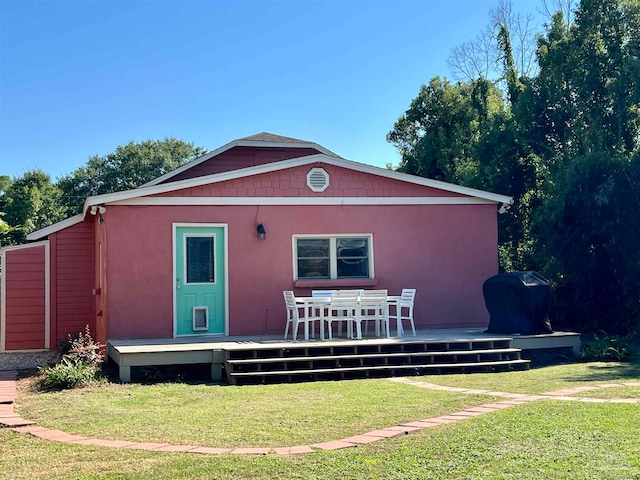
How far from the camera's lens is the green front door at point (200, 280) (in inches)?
460

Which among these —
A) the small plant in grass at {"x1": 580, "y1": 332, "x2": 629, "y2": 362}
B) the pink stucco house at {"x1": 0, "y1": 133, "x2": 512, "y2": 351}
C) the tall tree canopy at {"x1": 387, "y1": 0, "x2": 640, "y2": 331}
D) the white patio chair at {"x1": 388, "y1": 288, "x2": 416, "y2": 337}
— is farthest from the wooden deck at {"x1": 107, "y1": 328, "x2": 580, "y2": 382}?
the tall tree canopy at {"x1": 387, "y1": 0, "x2": 640, "y2": 331}

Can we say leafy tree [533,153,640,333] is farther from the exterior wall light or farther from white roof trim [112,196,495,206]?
the exterior wall light

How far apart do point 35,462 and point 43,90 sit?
1676 cm

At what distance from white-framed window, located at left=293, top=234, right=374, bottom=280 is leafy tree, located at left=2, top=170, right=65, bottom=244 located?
17922mm

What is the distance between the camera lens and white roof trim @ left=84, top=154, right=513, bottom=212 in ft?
36.9

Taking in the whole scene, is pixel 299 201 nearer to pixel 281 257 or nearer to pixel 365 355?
pixel 281 257

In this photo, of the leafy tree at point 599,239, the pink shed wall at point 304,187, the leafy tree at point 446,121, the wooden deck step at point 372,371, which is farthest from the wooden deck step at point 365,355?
the leafy tree at point 446,121

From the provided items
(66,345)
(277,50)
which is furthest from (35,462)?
(277,50)

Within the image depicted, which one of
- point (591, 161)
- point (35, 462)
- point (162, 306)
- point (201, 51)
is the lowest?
point (35, 462)

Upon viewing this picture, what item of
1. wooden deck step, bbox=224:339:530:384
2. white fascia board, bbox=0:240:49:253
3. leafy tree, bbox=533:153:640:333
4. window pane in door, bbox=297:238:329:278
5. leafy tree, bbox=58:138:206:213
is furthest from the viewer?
leafy tree, bbox=58:138:206:213

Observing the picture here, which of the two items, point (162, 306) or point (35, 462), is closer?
point (35, 462)

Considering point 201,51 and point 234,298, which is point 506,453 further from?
point 201,51

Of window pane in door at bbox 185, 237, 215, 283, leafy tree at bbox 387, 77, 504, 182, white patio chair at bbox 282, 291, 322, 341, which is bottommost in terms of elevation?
white patio chair at bbox 282, 291, 322, 341

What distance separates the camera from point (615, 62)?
48.0 feet
